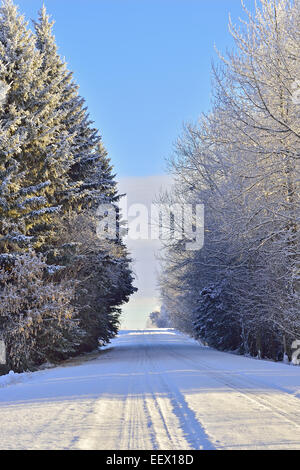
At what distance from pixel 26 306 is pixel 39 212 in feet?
10.8

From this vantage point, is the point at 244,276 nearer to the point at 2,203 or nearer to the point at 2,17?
the point at 2,203

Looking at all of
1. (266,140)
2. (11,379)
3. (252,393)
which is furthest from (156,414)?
(266,140)

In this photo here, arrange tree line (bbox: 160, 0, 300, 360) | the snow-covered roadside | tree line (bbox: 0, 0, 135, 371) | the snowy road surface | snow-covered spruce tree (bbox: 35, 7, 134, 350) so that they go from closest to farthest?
1. the snowy road surface
2. the snow-covered roadside
3. tree line (bbox: 160, 0, 300, 360)
4. tree line (bbox: 0, 0, 135, 371)
5. snow-covered spruce tree (bbox: 35, 7, 134, 350)

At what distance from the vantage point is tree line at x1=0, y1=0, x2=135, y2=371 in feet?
51.7

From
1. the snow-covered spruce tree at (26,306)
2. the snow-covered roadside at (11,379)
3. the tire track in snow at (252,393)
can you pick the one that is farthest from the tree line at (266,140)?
the snow-covered roadside at (11,379)

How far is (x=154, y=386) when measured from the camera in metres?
9.14

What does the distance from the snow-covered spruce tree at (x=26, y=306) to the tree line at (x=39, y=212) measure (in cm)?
3

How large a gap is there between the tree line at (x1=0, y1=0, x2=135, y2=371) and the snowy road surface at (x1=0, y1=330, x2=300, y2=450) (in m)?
6.09

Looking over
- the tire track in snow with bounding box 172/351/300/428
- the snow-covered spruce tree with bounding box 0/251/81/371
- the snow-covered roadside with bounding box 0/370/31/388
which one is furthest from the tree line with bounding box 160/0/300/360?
the snow-covered roadside with bounding box 0/370/31/388

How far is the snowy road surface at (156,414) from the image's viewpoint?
480 cm

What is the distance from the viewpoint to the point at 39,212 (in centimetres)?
1650

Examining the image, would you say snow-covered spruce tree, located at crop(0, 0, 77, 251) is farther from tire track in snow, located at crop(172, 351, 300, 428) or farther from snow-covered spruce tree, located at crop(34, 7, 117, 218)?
tire track in snow, located at crop(172, 351, 300, 428)

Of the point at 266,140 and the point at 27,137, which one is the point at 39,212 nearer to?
the point at 27,137
